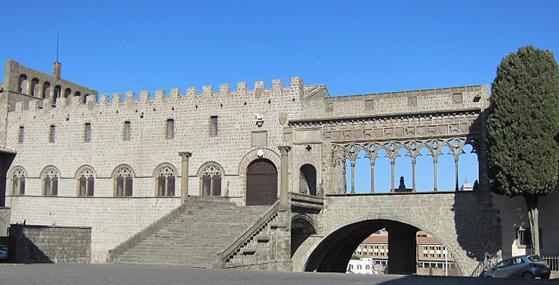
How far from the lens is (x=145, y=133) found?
123 feet

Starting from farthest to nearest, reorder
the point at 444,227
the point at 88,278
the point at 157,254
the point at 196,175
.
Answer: the point at 196,175, the point at 444,227, the point at 157,254, the point at 88,278

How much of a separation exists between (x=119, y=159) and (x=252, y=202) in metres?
8.53

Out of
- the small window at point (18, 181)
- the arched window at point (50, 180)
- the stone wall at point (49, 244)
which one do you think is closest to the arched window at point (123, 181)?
the arched window at point (50, 180)

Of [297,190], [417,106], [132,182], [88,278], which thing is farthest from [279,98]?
[88,278]

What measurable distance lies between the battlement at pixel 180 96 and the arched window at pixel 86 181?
3690 millimetres

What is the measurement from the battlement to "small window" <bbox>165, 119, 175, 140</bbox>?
119 centimetres

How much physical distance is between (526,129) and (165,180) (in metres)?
18.9

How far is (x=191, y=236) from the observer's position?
2802 centimetres

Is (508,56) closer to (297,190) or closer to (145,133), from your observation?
(297,190)

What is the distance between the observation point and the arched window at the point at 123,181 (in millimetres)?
37688

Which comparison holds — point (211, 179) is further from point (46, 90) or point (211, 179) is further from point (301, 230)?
point (46, 90)

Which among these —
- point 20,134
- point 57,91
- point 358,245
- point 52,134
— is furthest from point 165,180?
point 57,91

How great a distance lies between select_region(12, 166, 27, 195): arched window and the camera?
40688mm

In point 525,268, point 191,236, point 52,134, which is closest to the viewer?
point 525,268
